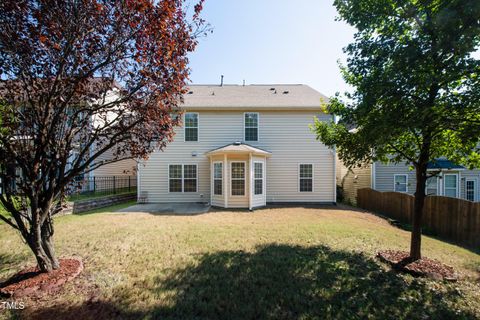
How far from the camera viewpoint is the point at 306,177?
1251 centimetres

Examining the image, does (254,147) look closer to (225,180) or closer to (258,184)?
(258,184)

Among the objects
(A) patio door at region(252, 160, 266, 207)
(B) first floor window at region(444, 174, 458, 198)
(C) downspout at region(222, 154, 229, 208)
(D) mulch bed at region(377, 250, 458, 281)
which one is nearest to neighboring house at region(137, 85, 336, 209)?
(A) patio door at region(252, 160, 266, 207)

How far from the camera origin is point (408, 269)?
13.5 feet

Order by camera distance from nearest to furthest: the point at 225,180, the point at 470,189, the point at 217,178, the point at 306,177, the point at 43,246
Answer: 1. the point at 43,246
2. the point at 225,180
3. the point at 217,178
4. the point at 306,177
5. the point at 470,189

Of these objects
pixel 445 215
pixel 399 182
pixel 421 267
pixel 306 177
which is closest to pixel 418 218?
pixel 421 267

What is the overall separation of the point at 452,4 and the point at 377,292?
14.5 feet

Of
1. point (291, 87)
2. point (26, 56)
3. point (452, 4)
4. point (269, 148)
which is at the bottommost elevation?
point (269, 148)

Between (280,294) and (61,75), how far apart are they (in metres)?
4.85

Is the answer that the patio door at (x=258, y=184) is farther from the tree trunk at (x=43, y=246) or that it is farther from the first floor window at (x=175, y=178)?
the tree trunk at (x=43, y=246)

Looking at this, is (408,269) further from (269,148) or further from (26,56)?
(269,148)

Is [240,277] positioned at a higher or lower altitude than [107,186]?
lower

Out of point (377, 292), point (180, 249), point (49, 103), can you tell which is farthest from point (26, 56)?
point (377, 292)

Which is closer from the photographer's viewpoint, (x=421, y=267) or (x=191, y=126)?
(x=421, y=267)

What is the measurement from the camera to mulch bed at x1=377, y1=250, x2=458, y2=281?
3.97m
